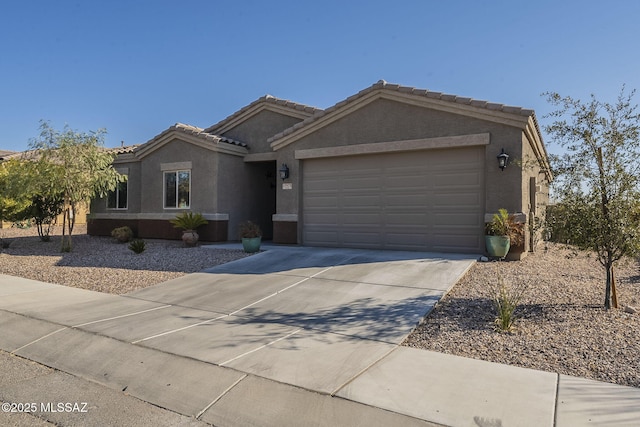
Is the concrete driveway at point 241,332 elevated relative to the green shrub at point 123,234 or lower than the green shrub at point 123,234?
lower

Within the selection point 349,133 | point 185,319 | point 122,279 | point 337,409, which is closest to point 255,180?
point 349,133

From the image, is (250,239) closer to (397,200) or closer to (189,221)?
(189,221)

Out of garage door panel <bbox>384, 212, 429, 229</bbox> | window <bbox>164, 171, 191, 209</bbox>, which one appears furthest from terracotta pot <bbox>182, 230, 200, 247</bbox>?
garage door panel <bbox>384, 212, 429, 229</bbox>

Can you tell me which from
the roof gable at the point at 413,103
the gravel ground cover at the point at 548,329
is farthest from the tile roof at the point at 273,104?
the gravel ground cover at the point at 548,329

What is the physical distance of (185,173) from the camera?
51.5 feet

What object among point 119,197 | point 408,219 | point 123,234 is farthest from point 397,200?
point 119,197

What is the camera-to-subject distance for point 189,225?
566 inches

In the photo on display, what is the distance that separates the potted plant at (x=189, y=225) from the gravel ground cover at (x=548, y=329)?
29.5 ft

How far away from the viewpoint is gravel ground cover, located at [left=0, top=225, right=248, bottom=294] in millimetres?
9305

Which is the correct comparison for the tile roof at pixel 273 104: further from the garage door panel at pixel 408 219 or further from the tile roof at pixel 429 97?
the garage door panel at pixel 408 219

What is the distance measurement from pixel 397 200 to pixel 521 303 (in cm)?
553

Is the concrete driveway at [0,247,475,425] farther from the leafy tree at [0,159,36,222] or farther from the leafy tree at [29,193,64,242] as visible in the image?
the leafy tree at [29,193,64,242]

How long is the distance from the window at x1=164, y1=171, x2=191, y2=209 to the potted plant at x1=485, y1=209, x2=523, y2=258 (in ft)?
34.2

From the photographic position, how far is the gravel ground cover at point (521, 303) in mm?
4785
